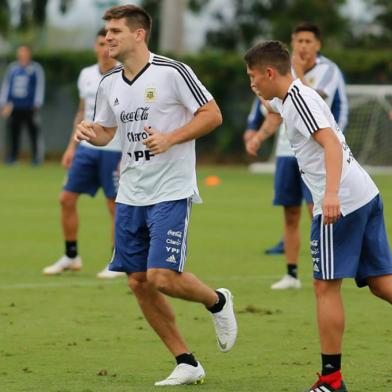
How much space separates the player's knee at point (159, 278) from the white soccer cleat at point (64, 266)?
16.8 ft

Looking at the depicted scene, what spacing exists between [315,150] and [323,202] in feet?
1.18

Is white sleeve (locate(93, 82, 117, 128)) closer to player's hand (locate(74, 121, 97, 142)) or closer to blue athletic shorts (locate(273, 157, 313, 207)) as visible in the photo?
player's hand (locate(74, 121, 97, 142))

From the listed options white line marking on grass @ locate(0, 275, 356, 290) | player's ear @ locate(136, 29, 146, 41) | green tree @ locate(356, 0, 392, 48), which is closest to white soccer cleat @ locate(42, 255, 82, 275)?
white line marking on grass @ locate(0, 275, 356, 290)

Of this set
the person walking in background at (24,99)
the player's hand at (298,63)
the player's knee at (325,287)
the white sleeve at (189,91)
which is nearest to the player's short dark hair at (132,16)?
the white sleeve at (189,91)

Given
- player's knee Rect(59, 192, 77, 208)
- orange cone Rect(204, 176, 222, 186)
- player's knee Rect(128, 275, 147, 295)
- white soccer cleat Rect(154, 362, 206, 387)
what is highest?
player's knee Rect(128, 275, 147, 295)

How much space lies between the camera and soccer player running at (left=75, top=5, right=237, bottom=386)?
760 cm

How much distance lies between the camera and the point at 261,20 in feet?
122

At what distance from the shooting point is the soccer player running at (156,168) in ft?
24.9

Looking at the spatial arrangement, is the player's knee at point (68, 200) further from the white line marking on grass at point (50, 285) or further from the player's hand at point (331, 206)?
the player's hand at point (331, 206)

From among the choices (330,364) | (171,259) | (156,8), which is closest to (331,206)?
(330,364)

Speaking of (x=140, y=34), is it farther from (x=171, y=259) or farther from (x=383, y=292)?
(x=383, y=292)

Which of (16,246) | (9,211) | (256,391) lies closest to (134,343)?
(256,391)

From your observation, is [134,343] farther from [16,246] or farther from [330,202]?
[16,246]

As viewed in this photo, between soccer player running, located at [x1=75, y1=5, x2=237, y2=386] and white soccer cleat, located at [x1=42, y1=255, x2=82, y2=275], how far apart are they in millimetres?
4741
